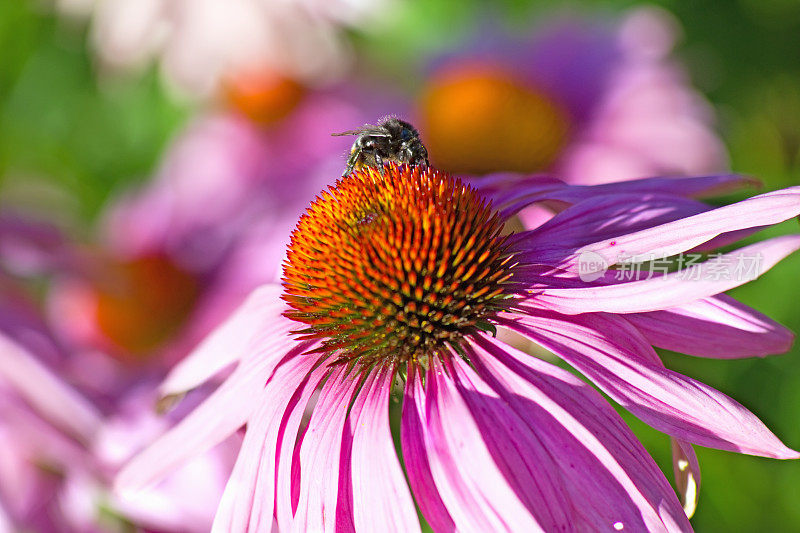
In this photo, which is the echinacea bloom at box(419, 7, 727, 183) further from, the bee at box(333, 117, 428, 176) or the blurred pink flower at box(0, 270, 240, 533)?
the blurred pink flower at box(0, 270, 240, 533)

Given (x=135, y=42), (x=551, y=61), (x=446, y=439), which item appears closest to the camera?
(x=446, y=439)

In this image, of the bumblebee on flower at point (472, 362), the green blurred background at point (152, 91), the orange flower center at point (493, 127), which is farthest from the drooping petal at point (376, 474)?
the orange flower center at point (493, 127)

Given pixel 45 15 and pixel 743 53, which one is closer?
pixel 743 53

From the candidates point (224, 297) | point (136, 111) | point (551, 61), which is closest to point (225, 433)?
point (224, 297)

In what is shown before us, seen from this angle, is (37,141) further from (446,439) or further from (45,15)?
(446,439)

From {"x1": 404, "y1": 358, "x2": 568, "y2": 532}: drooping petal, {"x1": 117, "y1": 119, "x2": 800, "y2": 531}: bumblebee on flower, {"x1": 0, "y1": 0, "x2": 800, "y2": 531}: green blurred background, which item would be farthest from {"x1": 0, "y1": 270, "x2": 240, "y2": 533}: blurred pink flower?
{"x1": 0, "y1": 0, "x2": 800, "y2": 531}: green blurred background

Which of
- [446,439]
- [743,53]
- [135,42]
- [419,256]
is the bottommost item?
[446,439]

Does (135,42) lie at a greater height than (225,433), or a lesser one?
greater

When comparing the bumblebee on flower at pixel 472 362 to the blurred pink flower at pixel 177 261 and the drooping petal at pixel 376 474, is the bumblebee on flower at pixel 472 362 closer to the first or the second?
the drooping petal at pixel 376 474
